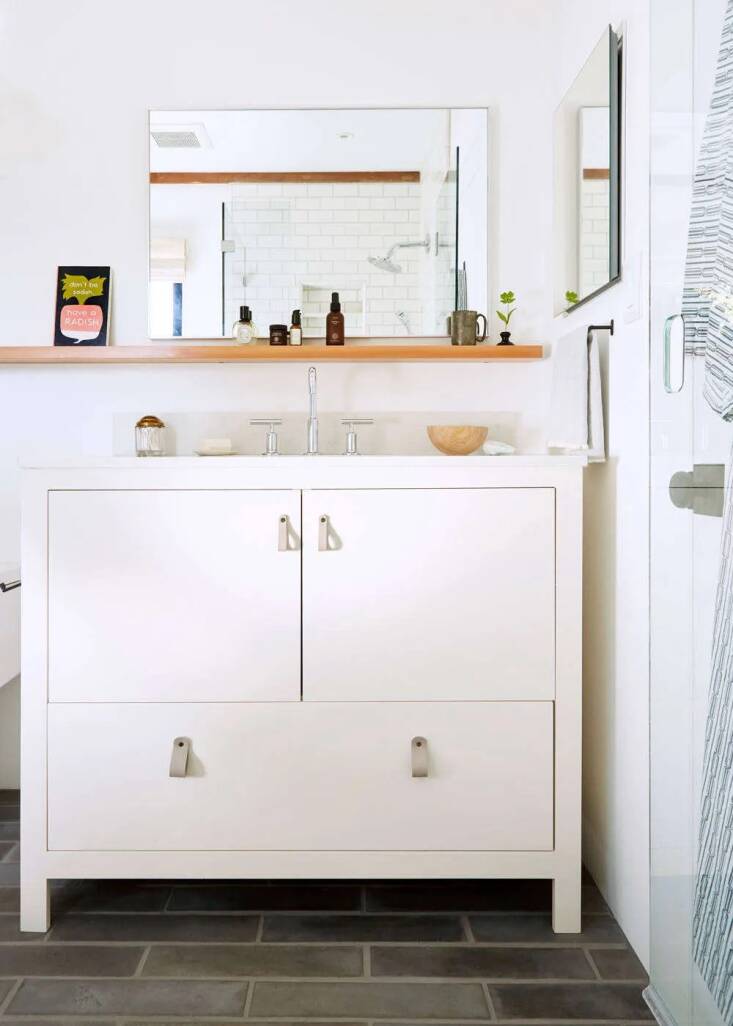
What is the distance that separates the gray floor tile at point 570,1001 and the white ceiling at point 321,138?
2.00 metres

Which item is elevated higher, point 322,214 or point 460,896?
point 322,214

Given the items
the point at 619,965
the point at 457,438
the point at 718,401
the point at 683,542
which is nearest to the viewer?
the point at 718,401

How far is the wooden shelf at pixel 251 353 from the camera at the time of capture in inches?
87.0

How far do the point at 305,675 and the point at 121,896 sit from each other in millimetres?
715

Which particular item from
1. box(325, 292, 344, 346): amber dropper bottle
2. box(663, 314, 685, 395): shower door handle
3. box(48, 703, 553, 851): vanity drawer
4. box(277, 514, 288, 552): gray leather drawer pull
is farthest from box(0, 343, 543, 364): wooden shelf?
box(663, 314, 685, 395): shower door handle

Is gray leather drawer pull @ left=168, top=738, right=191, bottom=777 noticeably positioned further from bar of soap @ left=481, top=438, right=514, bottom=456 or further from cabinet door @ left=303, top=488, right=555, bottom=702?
bar of soap @ left=481, top=438, right=514, bottom=456

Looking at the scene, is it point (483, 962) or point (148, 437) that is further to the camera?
point (148, 437)

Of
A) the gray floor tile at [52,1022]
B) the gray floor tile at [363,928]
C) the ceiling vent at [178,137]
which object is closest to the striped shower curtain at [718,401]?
the gray floor tile at [363,928]

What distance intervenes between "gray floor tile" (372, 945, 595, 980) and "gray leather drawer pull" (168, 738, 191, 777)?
537mm

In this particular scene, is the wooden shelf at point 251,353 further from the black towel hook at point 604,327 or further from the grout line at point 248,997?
the grout line at point 248,997

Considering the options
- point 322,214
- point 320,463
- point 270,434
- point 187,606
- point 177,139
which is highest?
point 177,139

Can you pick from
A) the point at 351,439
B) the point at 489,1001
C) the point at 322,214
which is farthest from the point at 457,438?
the point at 489,1001

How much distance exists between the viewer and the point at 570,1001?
1.51m

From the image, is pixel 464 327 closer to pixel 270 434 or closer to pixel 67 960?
pixel 270 434
